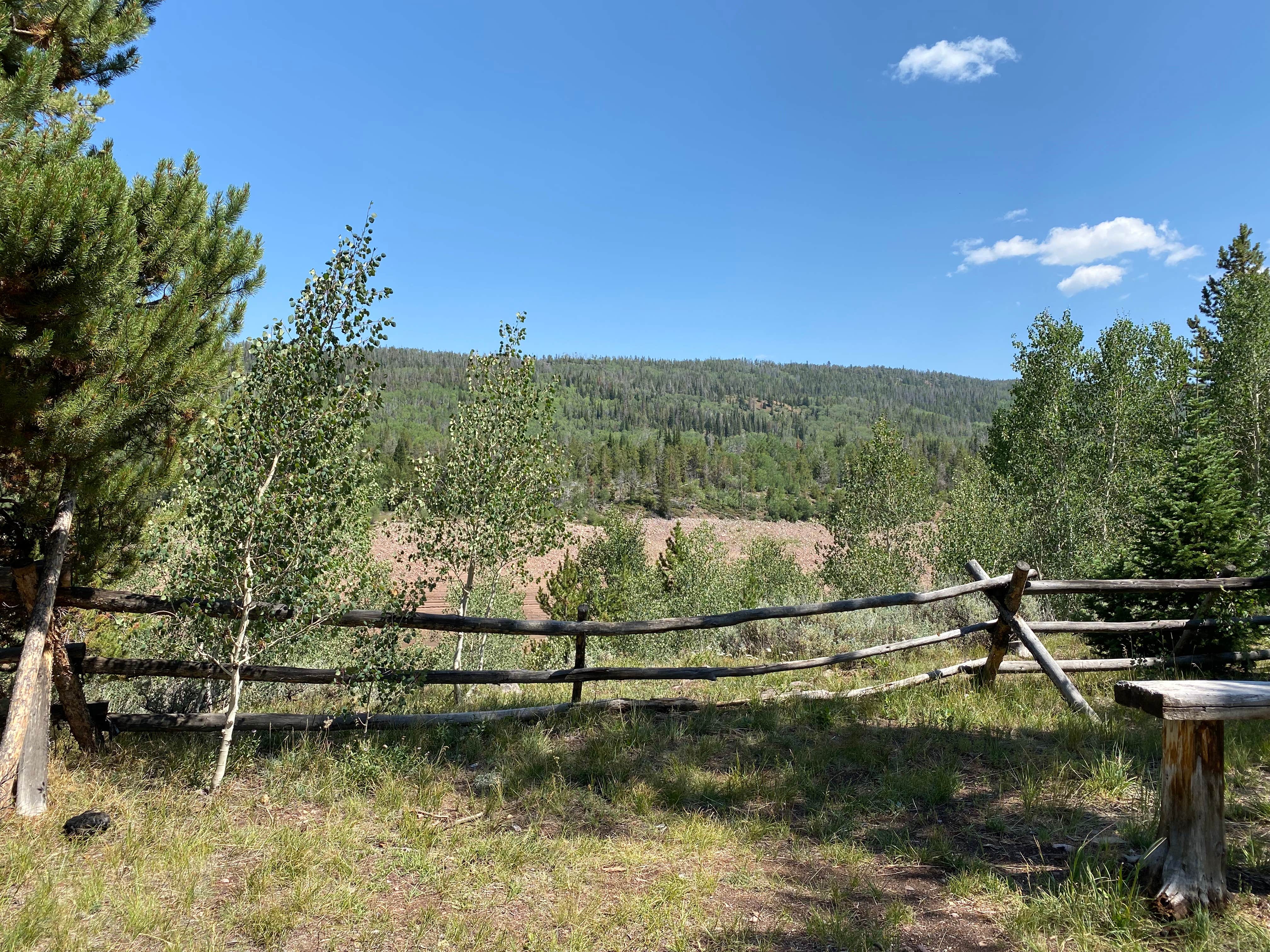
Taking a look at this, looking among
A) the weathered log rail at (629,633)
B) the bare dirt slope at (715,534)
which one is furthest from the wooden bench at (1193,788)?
the bare dirt slope at (715,534)

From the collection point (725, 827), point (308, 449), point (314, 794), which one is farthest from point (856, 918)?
point (308, 449)

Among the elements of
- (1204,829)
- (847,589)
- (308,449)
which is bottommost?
(847,589)

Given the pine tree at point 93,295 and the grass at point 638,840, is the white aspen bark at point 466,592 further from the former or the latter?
the pine tree at point 93,295

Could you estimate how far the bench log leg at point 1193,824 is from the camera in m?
3.05

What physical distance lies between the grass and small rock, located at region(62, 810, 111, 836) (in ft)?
0.23

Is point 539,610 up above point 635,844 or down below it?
below

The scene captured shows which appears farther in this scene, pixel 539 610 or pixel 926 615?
pixel 539 610

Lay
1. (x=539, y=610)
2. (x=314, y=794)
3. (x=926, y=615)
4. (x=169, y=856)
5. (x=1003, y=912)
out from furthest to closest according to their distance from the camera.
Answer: (x=539, y=610)
(x=926, y=615)
(x=314, y=794)
(x=169, y=856)
(x=1003, y=912)

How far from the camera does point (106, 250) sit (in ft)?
12.5

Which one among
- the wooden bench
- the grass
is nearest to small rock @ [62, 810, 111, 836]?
the grass

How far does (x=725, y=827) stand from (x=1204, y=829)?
8.19ft

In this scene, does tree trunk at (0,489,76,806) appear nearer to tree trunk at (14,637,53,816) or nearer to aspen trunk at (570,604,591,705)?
tree trunk at (14,637,53,816)

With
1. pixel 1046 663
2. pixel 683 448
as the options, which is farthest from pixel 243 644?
pixel 683 448

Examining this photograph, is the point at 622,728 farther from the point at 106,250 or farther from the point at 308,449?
the point at 106,250
